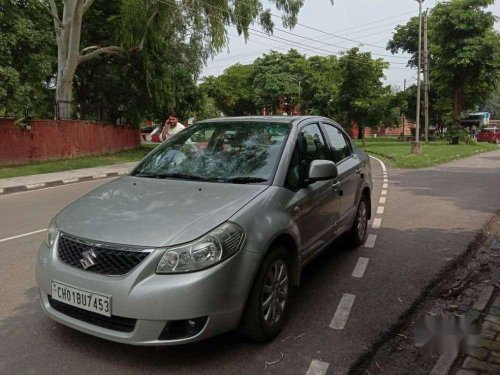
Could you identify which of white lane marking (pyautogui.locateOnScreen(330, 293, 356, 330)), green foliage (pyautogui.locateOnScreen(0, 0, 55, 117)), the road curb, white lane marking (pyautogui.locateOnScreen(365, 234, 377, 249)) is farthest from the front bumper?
green foliage (pyautogui.locateOnScreen(0, 0, 55, 117))

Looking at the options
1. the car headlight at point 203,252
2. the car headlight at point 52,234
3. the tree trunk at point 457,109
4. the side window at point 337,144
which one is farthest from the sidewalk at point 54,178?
the tree trunk at point 457,109

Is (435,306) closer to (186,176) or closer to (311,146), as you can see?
(311,146)

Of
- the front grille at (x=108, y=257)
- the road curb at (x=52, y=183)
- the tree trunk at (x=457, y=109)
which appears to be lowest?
the road curb at (x=52, y=183)

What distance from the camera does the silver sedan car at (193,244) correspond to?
293 cm

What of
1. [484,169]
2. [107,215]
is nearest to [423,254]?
[107,215]

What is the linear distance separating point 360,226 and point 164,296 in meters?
3.81

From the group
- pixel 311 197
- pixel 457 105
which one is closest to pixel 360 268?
pixel 311 197

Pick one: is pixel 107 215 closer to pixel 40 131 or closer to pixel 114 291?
pixel 114 291

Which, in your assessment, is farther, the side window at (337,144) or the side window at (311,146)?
the side window at (337,144)

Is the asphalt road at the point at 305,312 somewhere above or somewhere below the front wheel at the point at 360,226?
below

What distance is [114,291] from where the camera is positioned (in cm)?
291

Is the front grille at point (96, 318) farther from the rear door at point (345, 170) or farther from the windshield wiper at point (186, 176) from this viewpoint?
the rear door at point (345, 170)

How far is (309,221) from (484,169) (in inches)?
589

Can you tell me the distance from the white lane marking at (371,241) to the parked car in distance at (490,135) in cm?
4315
